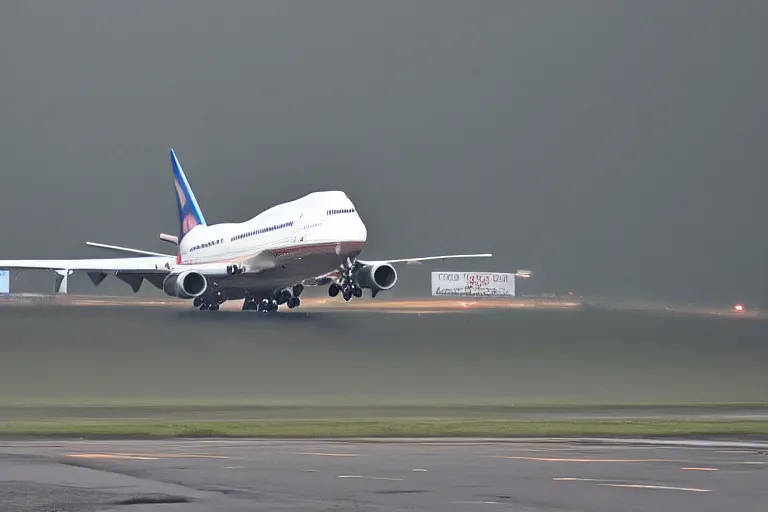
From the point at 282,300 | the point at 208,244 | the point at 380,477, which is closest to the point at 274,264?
the point at 282,300

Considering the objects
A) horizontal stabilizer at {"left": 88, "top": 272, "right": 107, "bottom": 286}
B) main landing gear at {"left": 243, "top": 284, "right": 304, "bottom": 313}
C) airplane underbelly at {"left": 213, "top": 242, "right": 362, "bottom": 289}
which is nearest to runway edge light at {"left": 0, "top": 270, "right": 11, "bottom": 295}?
horizontal stabilizer at {"left": 88, "top": 272, "right": 107, "bottom": 286}

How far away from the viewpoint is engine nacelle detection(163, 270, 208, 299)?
282ft

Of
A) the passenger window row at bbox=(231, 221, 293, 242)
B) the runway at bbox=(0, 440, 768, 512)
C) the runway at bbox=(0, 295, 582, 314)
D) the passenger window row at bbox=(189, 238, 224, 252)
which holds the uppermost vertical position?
the passenger window row at bbox=(231, 221, 293, 242)

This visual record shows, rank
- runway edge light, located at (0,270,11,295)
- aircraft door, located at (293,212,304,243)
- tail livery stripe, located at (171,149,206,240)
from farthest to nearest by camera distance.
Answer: runway edge light, located at (0,270,11,295), tail livery stripe, located at (171,149,206,240), aircraft door, located at (293,212,304,243)

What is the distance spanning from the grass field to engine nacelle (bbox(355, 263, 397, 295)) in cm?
4768

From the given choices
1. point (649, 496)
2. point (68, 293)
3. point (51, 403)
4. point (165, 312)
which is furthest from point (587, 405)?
point (68, 293)

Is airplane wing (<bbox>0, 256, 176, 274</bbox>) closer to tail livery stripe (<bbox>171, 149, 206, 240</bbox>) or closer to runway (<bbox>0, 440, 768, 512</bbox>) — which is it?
tail livery stripe (<bbox>171, 149, 206, 240</bbox>)

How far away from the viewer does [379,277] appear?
86.1m

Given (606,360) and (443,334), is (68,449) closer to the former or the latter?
(606,360)

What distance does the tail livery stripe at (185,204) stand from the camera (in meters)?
106

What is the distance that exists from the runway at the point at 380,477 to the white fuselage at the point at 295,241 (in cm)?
5202

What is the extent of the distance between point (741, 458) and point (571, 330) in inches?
1672

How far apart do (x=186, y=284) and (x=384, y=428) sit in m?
52.2

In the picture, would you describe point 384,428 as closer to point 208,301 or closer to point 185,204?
point 208,301
